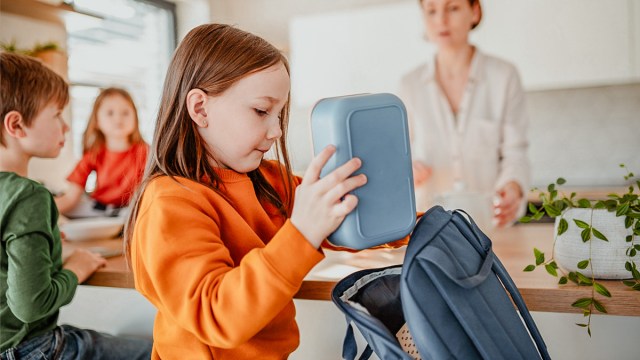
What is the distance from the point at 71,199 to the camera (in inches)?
87.1

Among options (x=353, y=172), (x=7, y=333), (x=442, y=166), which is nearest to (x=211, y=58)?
(x=353, y=172)

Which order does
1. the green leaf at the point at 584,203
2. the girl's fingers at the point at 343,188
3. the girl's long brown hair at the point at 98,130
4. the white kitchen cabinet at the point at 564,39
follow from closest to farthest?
the girl's fingers at the point at 343,188 < the green leaf at the point at 584,203 < the girl's long brown hair at the point at 98,130 < the white kitchen cabinet at the point at 564,39

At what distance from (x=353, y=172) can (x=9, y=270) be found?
76cm

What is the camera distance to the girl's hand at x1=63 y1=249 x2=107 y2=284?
128 cm

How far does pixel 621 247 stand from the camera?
98cm

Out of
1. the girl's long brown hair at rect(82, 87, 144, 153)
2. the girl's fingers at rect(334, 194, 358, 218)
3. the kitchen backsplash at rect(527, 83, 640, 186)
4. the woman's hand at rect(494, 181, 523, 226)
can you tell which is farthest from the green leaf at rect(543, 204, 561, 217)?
the kitchen backsplash at rect(527, 83, 640, 186)

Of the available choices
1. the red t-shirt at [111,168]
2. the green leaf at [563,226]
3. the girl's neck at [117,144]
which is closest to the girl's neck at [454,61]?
the red t-shirt at [111,168]

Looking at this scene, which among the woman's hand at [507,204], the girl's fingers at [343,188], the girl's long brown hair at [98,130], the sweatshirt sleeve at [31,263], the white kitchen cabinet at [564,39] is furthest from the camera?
the white kitchen cabinet at [564,39]

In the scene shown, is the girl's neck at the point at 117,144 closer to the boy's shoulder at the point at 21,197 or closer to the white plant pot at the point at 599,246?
the boy's shoulder at the point at 21,197

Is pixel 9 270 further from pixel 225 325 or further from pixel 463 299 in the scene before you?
pixel 463 299

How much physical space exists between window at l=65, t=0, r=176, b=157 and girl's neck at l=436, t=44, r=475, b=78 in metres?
1.52

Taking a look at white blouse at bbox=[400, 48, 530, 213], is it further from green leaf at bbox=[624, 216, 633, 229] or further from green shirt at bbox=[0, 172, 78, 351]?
green shirt at bbox=[0, 172, 78, 351]

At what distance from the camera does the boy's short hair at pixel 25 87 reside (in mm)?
1225

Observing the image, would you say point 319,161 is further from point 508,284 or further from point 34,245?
point 34,245
